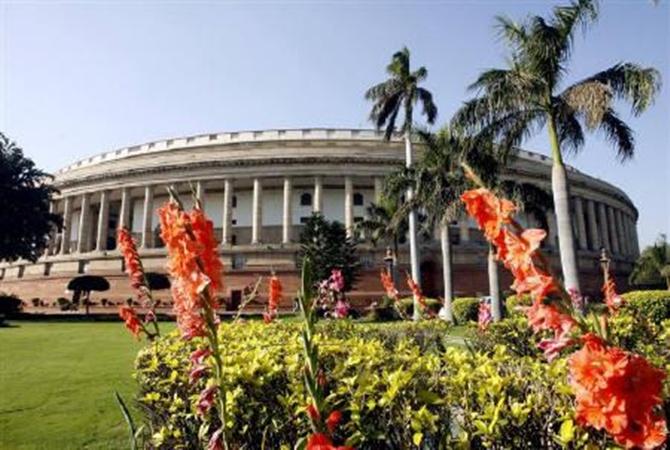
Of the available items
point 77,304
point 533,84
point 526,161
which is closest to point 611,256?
point 526,161

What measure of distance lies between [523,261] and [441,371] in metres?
2.29

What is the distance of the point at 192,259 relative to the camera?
2.44 meters

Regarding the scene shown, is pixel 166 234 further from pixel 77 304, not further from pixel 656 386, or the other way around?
pixel 77 304

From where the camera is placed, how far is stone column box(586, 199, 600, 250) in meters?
60.8

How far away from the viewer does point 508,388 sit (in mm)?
3412

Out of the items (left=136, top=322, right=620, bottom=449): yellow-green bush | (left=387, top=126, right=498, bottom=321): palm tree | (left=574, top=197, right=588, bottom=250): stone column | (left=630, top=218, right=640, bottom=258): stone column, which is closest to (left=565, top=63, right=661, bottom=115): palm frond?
(left=387, top=126, right=498, bottom=321): palm tree

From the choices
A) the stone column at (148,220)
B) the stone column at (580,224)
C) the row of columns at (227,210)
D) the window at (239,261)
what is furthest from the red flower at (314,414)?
the stone column at (580,224)

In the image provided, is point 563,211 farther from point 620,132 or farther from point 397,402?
point 397,402

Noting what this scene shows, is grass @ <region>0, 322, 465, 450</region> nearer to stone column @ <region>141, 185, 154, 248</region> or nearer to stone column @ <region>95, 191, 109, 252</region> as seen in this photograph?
stone column @ <region>141, 185, 154, 248</region>

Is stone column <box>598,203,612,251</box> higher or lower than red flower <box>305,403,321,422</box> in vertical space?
higher

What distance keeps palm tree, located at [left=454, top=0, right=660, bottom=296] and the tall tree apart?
3457 centimetres

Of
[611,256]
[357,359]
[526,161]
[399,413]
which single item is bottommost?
[399,413]

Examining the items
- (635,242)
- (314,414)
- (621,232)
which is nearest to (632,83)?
(314,414)

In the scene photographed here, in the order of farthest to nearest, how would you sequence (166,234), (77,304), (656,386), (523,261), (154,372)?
(77,304)
(154,372)
(166,234)
(523,261)
(656,386)
